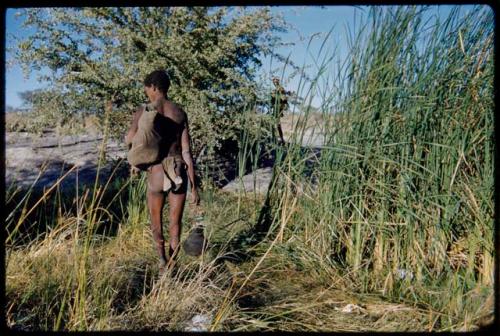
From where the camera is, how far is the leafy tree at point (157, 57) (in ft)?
15.9

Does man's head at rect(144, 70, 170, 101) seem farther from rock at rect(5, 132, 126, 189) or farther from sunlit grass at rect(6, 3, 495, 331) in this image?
rock at rect(5, 132, 126, 189)

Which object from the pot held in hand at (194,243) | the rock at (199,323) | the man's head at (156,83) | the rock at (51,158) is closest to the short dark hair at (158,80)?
the man's head at (156,83)

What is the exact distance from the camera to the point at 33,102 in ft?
17.2

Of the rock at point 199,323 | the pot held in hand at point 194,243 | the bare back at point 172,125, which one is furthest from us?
the pot held in hand at point 194,243

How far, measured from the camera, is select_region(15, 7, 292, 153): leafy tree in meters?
4.86

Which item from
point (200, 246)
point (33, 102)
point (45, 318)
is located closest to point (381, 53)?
point (200, 246)

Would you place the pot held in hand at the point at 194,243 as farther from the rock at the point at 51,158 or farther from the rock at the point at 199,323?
the rock at the point at 51,158

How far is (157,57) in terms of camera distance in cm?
490

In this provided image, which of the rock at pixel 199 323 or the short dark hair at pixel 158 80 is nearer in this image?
the rock at pixel 199 323

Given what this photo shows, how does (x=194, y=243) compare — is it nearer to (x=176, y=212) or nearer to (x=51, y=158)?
(x=176, y=212)

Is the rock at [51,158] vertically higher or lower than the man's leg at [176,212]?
lower

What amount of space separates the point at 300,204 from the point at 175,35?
2798mm

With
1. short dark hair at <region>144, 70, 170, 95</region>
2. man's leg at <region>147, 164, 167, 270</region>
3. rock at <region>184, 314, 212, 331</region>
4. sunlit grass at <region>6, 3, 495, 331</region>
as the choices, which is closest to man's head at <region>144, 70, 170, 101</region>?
short dark hair at <region>144, 70, 170, 95</region>

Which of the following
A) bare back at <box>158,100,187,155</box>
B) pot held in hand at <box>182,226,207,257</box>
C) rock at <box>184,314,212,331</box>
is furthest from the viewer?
pot held in hand at <box>182,226,207,257</box>
